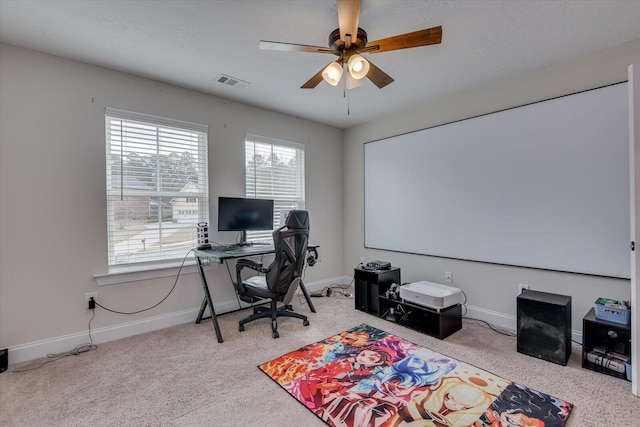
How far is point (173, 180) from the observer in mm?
A: 3092

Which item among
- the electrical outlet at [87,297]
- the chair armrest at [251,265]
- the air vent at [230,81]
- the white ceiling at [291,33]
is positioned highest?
the air vent at [230,81]

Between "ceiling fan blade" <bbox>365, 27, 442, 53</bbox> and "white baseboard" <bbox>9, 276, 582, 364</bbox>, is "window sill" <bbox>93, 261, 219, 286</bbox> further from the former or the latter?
"ceiling fan blade" <bbox>365, 27, 442, 53</bbox>

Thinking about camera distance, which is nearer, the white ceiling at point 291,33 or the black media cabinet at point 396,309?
the white ceiling at point 291,33

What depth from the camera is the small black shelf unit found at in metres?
2.03

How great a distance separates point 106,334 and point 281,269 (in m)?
1.70

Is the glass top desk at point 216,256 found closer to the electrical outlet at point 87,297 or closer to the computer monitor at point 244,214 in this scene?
the computer monitor at point 244,214

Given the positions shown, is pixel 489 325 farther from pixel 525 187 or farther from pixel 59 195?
pixel 59 195

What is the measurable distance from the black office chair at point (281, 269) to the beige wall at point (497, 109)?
1.63 metres

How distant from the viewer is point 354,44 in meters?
A: 1.90

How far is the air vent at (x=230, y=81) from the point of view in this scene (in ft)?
9.42

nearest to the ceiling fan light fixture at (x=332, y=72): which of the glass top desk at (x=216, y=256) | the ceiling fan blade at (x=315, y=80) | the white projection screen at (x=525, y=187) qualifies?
the ceiling fan blade at (x=315, y=80)

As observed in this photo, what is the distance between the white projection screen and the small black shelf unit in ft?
1.61

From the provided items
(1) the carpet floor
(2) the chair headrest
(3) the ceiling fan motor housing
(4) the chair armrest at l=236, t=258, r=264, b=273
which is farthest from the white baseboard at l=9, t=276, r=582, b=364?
(3) the ceiling fan motor housing

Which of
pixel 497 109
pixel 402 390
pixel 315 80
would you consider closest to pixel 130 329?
pixel 402 390
